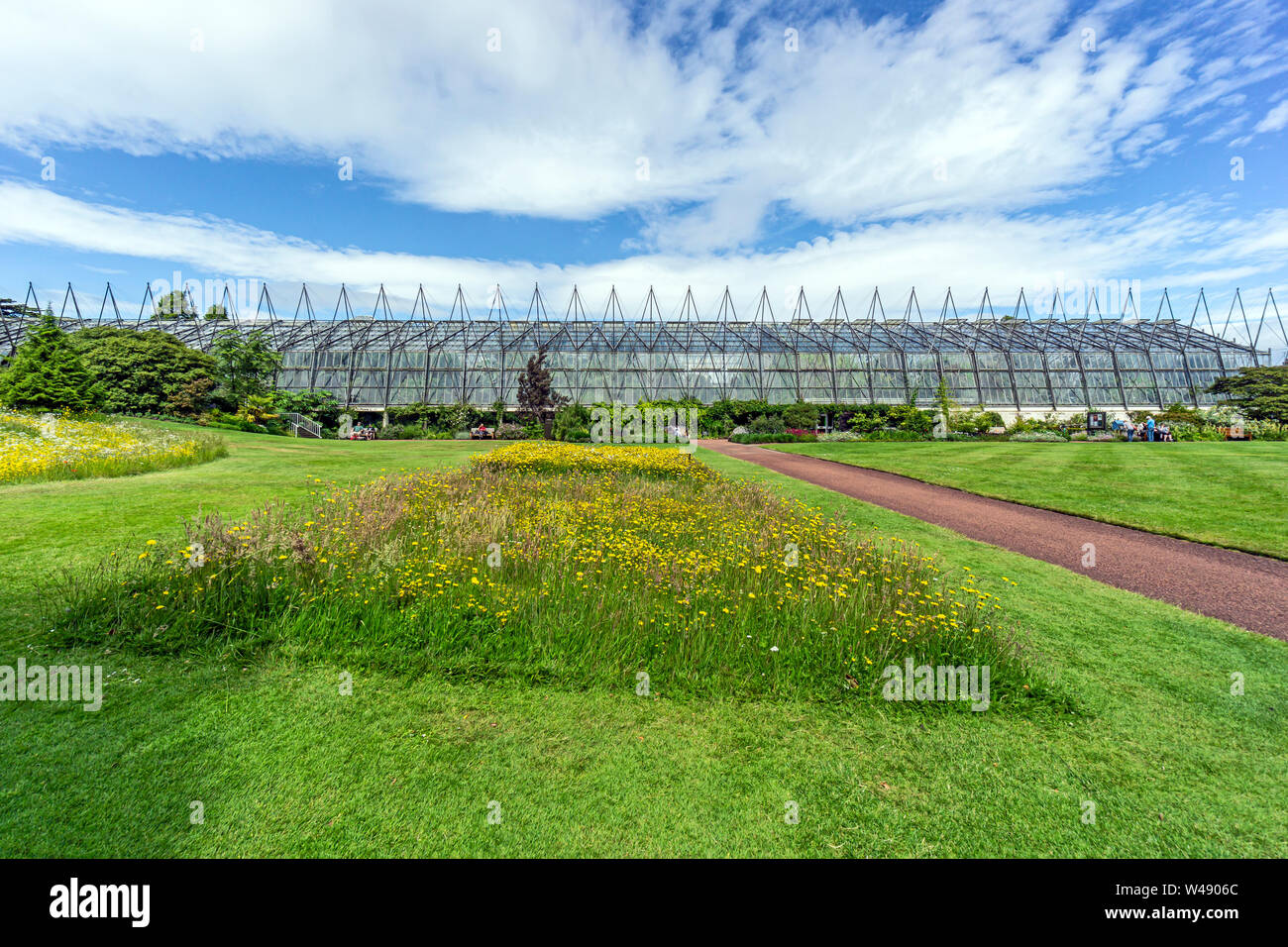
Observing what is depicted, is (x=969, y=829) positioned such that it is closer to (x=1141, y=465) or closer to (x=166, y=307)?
(x=1141, y=465)

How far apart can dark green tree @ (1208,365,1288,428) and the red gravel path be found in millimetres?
48510

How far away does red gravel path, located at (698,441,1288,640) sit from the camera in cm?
683

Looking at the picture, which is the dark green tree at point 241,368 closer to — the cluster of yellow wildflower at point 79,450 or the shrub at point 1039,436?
the cluster of yellow wildflower at point 79,450

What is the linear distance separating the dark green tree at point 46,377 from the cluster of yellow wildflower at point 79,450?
4.40m

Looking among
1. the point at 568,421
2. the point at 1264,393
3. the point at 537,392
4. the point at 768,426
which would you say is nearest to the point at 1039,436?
the point at 1264,393

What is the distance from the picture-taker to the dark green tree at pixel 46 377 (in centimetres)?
2145

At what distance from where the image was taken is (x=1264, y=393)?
43.4 meters

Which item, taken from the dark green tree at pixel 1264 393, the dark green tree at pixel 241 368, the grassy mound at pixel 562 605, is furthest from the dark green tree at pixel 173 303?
the dark green tree at pixel 1264 393

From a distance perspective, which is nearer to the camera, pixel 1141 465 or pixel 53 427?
pixel 53 427

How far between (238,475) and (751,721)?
1496 centimetres

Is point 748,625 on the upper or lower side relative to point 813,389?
lower

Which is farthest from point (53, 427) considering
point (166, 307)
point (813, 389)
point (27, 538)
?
point (166, 307)

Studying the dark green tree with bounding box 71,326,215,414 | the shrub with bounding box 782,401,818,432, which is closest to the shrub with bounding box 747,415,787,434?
the shrub with bounding box 782,401,818,432

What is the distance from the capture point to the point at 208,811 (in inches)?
116
